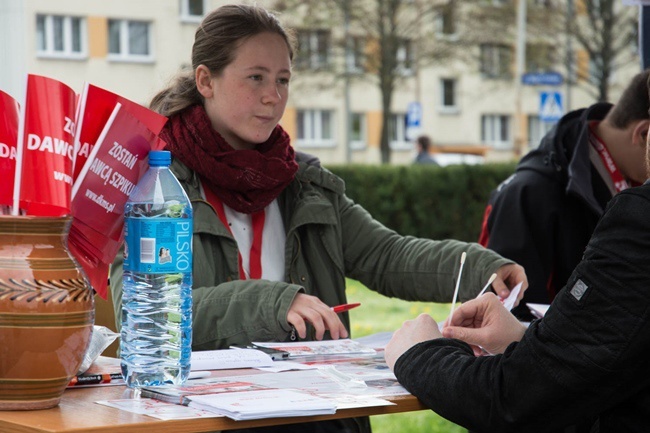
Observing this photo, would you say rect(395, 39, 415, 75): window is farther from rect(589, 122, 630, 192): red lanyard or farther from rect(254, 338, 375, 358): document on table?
rect(254, 338, 375, 358): document on table

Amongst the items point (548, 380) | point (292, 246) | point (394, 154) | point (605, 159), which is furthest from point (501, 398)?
point (394, 154)

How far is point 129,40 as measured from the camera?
32094 millimetres

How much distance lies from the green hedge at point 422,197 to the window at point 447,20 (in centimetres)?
928

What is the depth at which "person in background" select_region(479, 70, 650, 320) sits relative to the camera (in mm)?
3930

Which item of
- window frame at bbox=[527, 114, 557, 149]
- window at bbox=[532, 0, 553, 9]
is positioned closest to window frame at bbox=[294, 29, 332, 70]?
window at bbox=[532, 0, 553, 9]

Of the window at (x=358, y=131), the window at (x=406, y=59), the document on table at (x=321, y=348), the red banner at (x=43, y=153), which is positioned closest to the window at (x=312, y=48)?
the window at (x=406, y=59)

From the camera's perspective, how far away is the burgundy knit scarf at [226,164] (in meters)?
3.14

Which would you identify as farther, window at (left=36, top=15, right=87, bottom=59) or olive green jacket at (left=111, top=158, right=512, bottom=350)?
window at (left=36, top=15, right=87, bottom=59)

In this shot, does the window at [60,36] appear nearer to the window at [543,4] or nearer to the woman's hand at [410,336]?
the window at [543,4]

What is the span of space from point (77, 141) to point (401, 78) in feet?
74.9

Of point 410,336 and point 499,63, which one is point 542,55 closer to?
point 499,63

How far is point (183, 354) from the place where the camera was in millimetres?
2301

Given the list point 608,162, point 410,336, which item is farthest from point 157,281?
point 608,162

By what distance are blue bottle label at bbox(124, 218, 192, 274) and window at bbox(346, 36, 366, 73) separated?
2165cm
